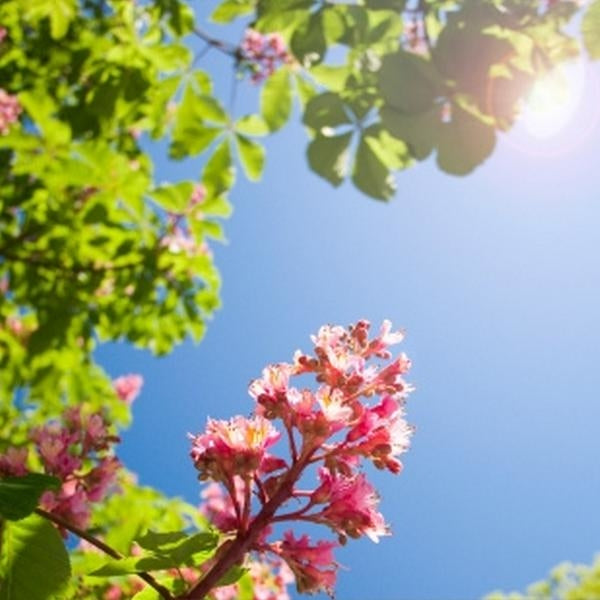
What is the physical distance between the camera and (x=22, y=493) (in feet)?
3.18

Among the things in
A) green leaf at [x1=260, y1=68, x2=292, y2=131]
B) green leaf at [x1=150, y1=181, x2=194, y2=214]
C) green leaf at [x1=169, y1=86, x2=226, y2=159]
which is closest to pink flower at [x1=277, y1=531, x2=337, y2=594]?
green leaf at [x1=260, y1=68, x2=292, y2=131]

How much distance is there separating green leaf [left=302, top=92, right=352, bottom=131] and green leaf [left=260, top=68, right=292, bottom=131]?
69cm

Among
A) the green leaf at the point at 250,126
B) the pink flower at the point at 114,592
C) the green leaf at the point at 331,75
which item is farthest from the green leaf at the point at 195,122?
the pink flower at the point at 114,592

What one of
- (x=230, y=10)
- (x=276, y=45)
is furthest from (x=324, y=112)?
(x=276, y=45)

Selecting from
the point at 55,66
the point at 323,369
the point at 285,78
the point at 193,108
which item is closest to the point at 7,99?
the point at 55,66

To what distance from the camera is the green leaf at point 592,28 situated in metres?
1.68

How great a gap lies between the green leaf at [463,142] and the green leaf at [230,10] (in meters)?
1.11

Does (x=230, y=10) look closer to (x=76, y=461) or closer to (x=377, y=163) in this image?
(x=377, y=163)

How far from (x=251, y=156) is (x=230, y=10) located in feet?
2.50

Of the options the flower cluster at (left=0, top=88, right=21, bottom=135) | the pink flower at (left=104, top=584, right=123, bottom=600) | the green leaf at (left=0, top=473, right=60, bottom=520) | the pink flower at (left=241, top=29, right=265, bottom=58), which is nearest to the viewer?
the green leaf at (left=0, top=473, right=60, bottom=520)

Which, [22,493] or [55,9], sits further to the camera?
[55,9]

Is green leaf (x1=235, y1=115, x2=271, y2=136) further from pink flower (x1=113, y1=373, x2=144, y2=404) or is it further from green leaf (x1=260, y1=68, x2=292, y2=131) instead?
pink flower (x1=113, y1=373, x2=144, y2=404)

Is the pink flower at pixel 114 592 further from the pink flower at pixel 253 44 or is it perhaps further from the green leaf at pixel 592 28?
the pink flower at pixel 253 44

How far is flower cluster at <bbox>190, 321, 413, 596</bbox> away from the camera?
1.15 metres
